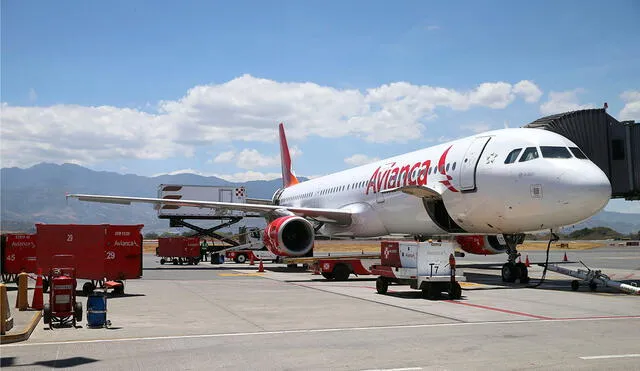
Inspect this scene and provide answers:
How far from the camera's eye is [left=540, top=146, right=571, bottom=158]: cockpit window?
16688 millimetres

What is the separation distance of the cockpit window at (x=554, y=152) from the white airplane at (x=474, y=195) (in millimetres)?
26

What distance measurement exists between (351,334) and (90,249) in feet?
33.5

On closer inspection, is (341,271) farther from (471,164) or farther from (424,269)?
(424,269)

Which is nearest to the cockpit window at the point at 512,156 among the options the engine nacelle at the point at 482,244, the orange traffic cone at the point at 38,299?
the engine nacelle at the point at 482,244

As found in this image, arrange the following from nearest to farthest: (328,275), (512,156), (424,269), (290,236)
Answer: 1. (424,269)
2. (512,156)
3. (328,275)
4. (290,236)

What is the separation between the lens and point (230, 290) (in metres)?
18.3

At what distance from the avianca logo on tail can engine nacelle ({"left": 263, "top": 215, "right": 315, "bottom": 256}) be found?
2912mm

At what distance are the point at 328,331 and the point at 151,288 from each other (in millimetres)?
10780

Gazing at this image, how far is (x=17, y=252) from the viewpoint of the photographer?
71.2 ft

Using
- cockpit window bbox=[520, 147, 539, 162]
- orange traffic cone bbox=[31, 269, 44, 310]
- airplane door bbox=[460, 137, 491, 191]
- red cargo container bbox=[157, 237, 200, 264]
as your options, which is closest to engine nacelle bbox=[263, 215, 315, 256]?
airplane door bbox=[460, 137, 491, 191]

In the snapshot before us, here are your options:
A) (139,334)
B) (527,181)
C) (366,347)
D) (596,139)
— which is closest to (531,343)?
(366,347)

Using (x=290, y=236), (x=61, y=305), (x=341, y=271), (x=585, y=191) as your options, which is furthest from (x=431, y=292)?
(x=290, y=236)

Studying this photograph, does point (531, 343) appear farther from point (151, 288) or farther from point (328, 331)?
point (151, 288)

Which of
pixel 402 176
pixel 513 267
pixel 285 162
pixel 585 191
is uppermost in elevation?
pixel 285 162
